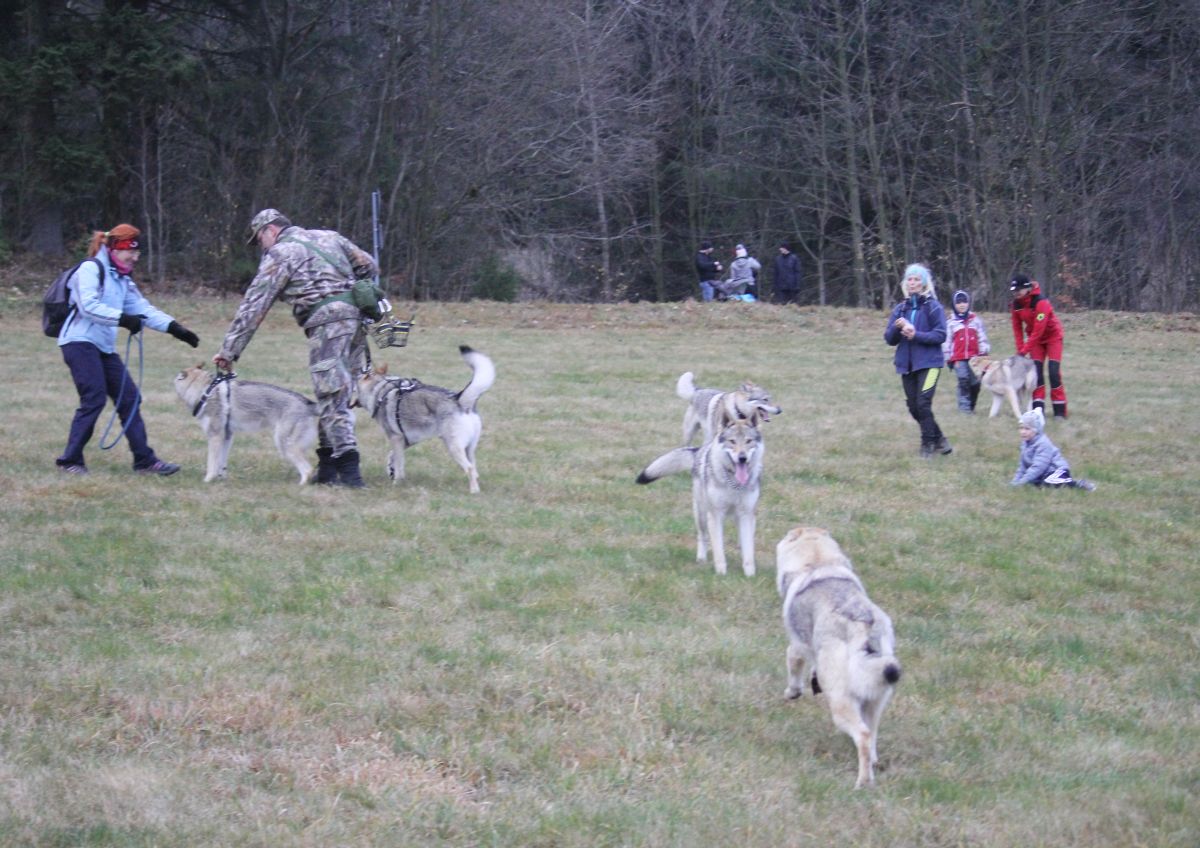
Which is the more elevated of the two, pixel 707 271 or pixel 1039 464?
pixel 707 271

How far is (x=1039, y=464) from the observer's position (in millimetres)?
11133

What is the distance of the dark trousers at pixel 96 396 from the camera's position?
10008 millimetres

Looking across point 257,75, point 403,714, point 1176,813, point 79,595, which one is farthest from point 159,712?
point 257,75

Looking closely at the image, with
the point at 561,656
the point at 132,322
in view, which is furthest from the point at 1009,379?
the point at 561,656

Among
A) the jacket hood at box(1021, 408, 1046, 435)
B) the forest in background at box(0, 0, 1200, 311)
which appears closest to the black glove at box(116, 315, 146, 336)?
the jacket hood at box(1021, 408, 1046, 435)

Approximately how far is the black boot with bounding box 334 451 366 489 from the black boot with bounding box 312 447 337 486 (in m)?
0.07

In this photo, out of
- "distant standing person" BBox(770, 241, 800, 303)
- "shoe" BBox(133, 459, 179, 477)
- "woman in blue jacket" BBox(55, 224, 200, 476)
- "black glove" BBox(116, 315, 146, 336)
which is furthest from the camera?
"distant standing person" BBox(770, 241, 800, 303)

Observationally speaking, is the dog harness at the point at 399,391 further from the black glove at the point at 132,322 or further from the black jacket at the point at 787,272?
the black jacket at the point at 787,272

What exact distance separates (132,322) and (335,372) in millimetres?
1799

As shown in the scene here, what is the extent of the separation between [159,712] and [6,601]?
6.50ft

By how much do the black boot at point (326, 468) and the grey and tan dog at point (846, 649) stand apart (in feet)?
18.0

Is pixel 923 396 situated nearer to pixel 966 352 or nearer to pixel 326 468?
pixel 966 352

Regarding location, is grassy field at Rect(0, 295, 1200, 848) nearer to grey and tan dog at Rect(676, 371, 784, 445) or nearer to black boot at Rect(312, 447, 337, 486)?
black boot at Rect(312, 447, 337, 486)

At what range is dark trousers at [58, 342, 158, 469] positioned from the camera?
10.0 m
